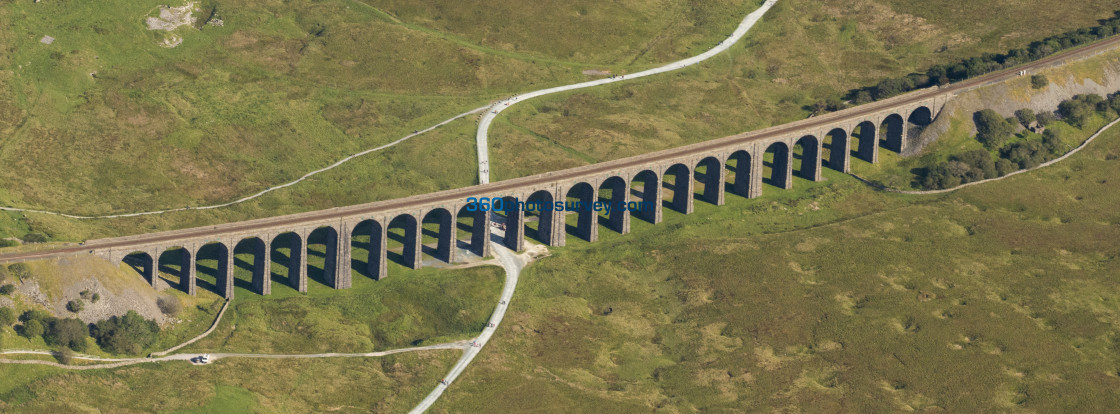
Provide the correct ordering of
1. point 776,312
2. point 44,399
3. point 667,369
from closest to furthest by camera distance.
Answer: point 44,399
point 667,369
point 776,312

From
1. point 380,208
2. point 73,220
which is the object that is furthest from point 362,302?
point 73,220

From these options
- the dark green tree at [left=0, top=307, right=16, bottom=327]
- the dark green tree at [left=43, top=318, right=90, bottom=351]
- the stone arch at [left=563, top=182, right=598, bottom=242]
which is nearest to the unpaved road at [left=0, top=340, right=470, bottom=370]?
the dark green tree at [left=43, top=318, right=90, bottom=351]

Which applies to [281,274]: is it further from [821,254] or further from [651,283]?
[821,254]

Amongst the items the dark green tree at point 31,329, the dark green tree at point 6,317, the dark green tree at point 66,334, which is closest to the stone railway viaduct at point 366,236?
the dark green tree at point 6,317

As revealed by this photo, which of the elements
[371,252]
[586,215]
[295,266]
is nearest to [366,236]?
[371,252]

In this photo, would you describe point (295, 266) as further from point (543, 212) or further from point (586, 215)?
point (586, 215)

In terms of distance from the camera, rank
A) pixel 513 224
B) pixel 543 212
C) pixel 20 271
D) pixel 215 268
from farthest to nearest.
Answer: pixel 543 212, pixel 513 224, pixel 215 268, pixel 20 271
